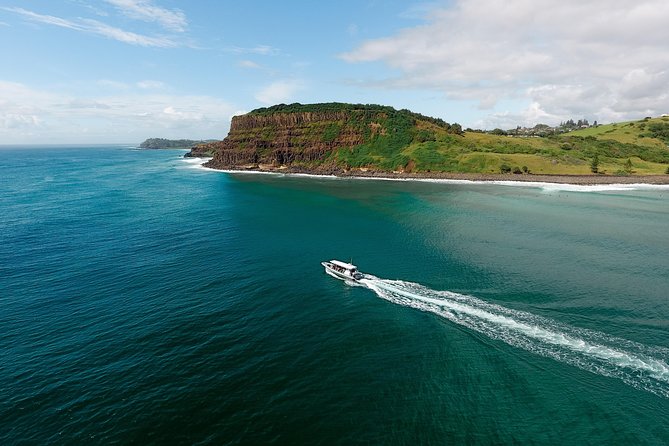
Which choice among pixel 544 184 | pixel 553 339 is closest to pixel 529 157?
pixel 544 184

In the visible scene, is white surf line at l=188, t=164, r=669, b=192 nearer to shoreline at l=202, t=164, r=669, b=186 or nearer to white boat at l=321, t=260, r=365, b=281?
shoreline at l=202, t=164, r=669, b=186

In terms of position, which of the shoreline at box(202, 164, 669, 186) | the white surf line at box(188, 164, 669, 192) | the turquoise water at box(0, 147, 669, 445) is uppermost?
the shoreline at box(202, 164, 669, 186)

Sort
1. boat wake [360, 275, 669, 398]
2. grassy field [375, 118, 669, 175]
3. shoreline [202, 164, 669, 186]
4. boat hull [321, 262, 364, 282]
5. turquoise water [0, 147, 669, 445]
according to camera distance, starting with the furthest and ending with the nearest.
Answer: grassy field [375, 118, 669, 175] → shoreline [202, 164, 669, 186] → boat hull [321, 262, 364, 282] → boat wake [360, 275, 669, 398] → turquoise water [0, 147, 669, 445]

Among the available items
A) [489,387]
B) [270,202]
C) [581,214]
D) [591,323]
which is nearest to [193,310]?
[489,387]

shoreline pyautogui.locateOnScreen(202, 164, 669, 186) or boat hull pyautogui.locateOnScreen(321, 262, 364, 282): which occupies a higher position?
shoreline pyautogui.locateOnScreen(202, 164, 669, 186)

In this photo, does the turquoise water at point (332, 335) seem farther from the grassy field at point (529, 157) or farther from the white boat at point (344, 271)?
the grassy field at point (529, 157)

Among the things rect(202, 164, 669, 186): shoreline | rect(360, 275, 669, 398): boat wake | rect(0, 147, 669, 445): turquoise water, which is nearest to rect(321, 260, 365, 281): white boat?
rect(0, 147, 669, 445): turquoise water

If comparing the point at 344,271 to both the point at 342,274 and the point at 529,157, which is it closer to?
the point at 342,274
